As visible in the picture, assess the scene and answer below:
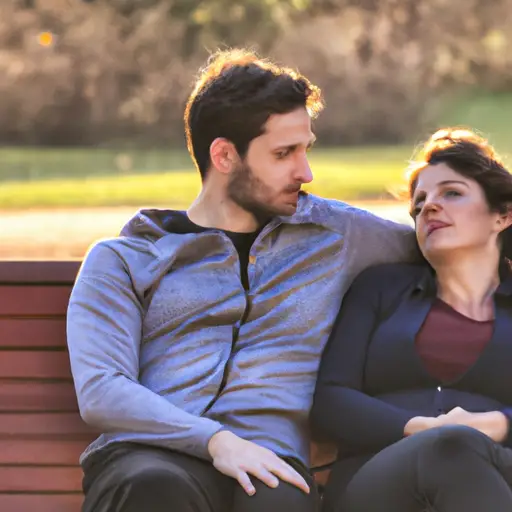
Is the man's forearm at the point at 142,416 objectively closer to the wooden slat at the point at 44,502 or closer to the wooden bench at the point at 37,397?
the wooden bench at the point at 37,397

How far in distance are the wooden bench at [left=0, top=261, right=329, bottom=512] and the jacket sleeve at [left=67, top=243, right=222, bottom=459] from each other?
0.33m

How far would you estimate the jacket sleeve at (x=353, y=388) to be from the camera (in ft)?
8.89

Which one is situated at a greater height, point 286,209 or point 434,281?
point 286,209

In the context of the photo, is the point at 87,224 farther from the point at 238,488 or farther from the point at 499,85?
the point at 238,488

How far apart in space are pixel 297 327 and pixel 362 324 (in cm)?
16

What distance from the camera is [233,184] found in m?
2.95

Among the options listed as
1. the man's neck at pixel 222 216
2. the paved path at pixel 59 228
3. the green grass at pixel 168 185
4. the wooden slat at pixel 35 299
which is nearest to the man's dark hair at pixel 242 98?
the man's neck at pixel 222 216

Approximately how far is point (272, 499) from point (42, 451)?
0.95m

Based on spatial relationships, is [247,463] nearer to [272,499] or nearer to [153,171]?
[272,499]

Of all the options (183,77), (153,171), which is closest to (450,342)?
(153,171)

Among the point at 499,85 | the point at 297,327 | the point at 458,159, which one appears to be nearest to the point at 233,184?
the point at 297,327

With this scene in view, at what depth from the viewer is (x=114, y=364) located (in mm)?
2750

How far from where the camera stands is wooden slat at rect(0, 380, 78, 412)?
320 cm

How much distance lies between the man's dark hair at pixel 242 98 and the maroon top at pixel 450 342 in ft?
2.09
